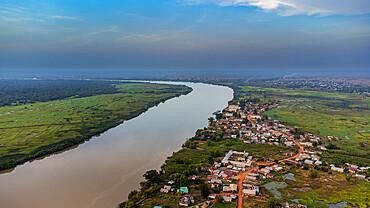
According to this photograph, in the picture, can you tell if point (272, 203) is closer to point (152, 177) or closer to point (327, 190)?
point (327, 190)

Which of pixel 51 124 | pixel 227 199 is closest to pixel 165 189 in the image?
pixel 227 199

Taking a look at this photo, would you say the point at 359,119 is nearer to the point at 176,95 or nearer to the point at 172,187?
the point at 172,187

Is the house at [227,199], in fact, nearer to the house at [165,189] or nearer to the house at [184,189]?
the house at [184,189]

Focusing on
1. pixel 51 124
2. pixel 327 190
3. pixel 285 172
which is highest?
pixel 51 124

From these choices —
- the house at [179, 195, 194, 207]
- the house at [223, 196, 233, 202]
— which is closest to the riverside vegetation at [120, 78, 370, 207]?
the house at [223, 196, 233, 202]

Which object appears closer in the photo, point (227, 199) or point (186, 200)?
point (186, 200)

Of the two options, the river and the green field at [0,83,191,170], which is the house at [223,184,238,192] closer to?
the river

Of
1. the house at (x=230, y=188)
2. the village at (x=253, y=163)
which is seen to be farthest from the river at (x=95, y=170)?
the house at (x=230, y=188)

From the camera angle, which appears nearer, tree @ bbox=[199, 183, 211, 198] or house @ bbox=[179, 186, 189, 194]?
tree @ bbox=[199, 183, 211, 198]
